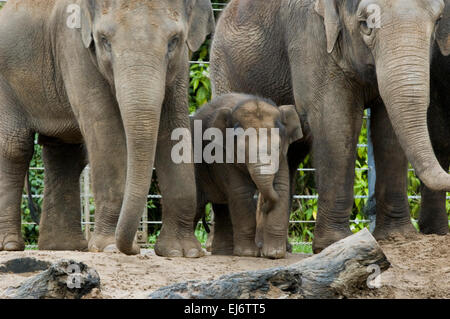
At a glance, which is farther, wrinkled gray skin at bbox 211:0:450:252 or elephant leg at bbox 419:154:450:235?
elephant leg at bbox 419:154:450:235

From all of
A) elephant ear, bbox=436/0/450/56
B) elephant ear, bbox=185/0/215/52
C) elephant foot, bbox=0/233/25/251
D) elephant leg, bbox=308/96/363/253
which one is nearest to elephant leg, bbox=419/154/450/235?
elephant leg, bbox=308/96/363/253

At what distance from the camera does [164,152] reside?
22.0 feet

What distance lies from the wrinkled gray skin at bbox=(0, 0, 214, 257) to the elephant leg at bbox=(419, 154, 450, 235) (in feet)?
6.49

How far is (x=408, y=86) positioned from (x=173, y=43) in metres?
1.27

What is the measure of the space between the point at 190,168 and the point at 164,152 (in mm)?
174

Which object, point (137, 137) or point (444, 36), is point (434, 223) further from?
point (137, 137)

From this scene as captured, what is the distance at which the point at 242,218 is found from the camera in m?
6.98

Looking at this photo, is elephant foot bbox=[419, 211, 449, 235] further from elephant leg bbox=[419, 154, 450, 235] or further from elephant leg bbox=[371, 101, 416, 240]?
elephant leg bbox=[371, 101, 416, 240]

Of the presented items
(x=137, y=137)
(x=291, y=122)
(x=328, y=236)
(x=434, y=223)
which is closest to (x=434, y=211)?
(x=434, y=223)

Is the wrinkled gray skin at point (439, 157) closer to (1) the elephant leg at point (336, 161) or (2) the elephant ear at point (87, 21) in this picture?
(1) the elephant leg at point (336, 161)

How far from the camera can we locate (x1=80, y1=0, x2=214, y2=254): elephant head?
6012mm

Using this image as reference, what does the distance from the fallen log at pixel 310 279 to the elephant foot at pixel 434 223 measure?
288 centimetres

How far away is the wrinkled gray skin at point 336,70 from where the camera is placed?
6215 mm
